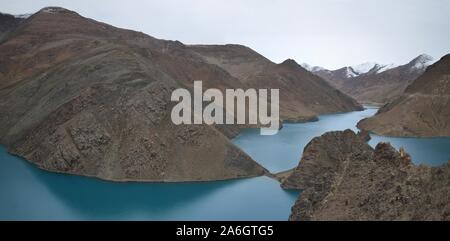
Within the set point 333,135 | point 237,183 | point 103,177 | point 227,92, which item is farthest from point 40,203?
point 227,92

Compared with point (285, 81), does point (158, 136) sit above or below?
below

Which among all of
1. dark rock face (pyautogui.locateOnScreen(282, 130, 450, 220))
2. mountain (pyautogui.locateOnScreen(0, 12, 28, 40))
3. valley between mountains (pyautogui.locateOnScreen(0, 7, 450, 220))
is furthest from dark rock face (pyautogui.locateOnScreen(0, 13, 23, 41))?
dark rock face (pyautogui.locateOnScreen(282, 130, 450, 220))

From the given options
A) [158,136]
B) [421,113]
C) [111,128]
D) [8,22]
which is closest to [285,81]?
[421,113]

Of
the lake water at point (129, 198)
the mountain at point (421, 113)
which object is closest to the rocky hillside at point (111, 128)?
the lake water at point (129, 198)

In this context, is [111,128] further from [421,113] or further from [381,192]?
[421,113]

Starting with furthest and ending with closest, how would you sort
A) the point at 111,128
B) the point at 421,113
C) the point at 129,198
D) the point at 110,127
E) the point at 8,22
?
the point at 8,22 → the point at 421,113 → the point at 110,127 → the point at 111,128 → the point at 129,198

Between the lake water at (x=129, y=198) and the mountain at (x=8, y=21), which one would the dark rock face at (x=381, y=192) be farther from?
the mountain at (x=8, y=21)

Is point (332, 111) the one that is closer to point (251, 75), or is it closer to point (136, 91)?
point (251, 75)
